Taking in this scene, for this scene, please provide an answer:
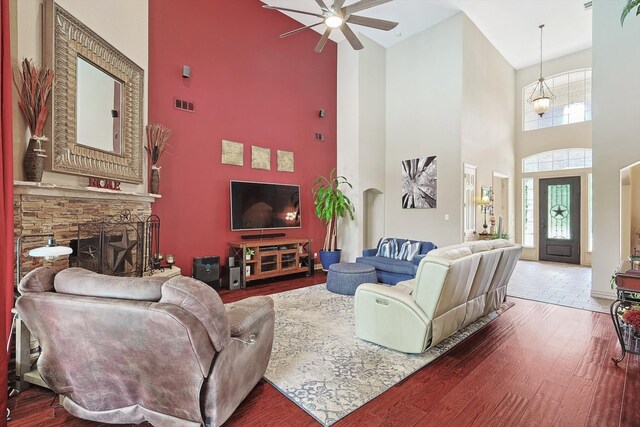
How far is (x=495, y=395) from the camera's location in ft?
6.93

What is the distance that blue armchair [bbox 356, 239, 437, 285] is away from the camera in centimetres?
478

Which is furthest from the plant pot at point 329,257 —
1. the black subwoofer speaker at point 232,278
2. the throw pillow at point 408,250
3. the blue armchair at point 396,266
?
the black subwoofer speaker at point 232,278

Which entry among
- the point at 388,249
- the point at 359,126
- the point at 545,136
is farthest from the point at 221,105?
the point at 545,136

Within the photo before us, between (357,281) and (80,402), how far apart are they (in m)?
3.42

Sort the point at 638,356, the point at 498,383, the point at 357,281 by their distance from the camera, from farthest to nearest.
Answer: the point at 357,281 < the point at 638,356 < the point at 498,383

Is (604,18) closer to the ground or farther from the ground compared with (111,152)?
farther from the ground

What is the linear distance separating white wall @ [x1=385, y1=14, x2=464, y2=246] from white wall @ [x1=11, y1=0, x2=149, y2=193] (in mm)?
5359

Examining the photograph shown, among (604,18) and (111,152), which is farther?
(604,18)

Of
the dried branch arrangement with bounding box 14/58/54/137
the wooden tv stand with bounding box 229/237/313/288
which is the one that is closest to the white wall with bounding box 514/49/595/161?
the wooden tv stand with bounding box 229/237/313/288

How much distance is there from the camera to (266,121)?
5895mm

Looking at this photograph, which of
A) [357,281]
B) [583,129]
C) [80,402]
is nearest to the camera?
[80,402]

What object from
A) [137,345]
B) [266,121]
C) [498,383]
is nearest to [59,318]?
[137,345]

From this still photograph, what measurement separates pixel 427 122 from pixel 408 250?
3263 millimetres

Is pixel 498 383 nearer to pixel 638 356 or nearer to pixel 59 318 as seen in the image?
pixel 638 356
